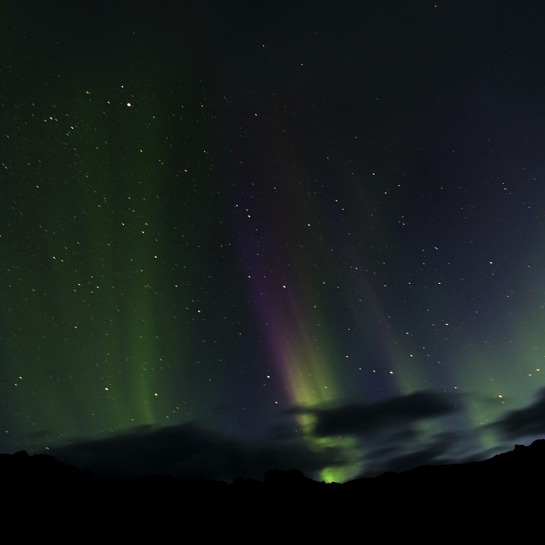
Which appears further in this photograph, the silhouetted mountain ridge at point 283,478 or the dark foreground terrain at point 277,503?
the silhouetted mountain ridge at point 283,478

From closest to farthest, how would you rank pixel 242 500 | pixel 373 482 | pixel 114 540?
pixel 114 540 → pixel 242 500 → pixel 373 482

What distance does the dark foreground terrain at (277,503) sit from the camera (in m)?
34.8

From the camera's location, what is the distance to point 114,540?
32.8 meters

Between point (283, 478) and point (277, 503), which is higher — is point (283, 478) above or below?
above

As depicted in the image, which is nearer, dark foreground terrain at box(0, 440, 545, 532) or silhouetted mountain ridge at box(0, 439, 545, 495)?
dark foreground terrain at box(0, 440, 545, 532)

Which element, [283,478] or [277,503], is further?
[283,478]

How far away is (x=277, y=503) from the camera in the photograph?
1738 inches

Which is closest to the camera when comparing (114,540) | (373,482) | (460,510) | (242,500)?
(114,540)

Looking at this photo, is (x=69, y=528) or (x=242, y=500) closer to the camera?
(x=69, y=528)

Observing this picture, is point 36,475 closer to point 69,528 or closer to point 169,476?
point 69,528

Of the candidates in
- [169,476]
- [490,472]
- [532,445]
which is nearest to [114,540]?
[169,476]

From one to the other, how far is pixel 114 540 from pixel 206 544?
5461 mm

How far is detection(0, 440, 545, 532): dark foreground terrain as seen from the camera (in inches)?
1369

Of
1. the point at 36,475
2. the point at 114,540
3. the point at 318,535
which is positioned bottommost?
the point at 318,535
